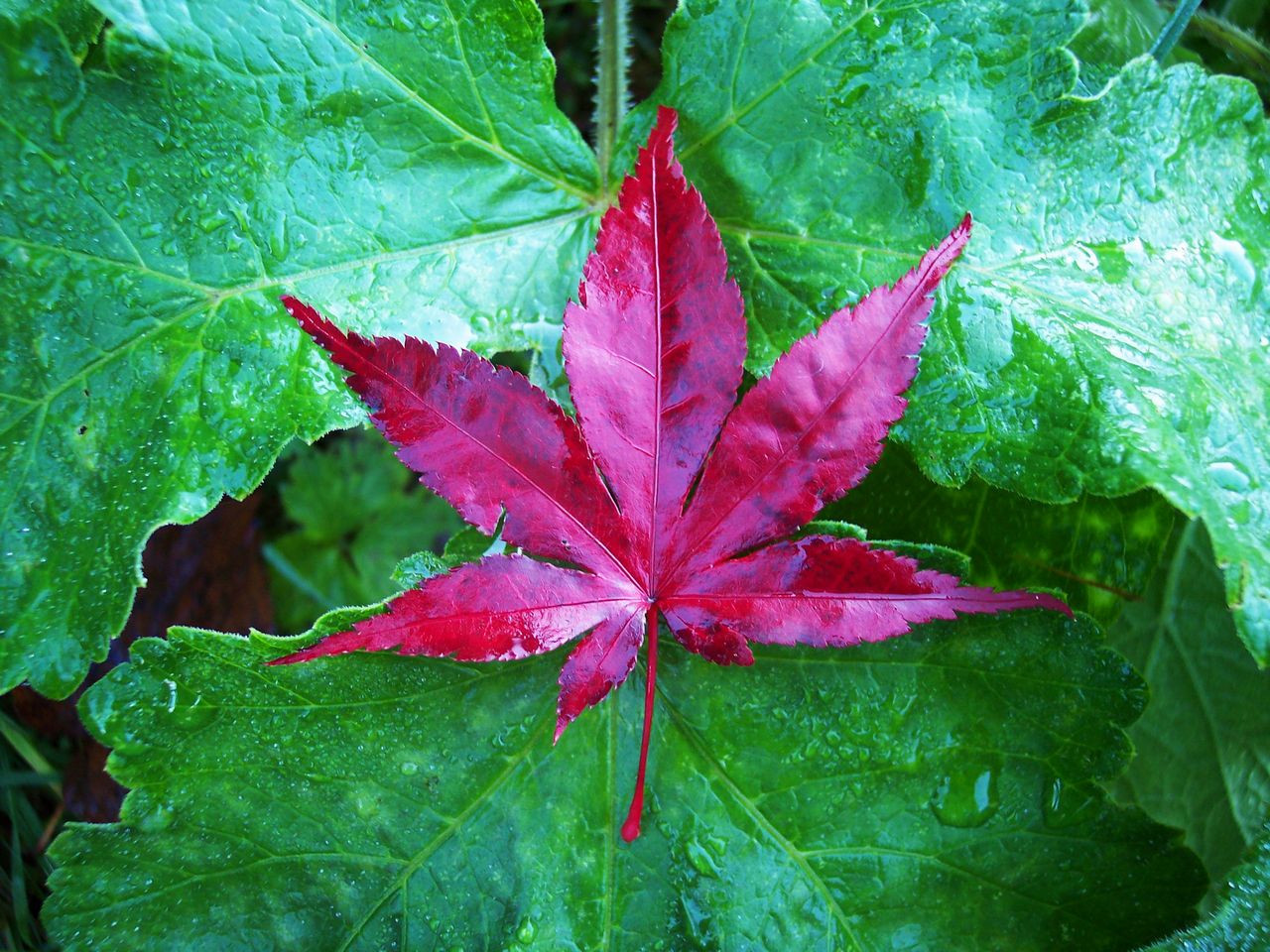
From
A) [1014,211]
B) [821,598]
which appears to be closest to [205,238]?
[821,598]

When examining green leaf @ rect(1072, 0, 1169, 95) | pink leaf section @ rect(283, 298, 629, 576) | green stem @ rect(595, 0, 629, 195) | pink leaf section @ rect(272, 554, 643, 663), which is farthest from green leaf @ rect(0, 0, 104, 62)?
green leaf @ rect(1072, 0, 1169, 95)

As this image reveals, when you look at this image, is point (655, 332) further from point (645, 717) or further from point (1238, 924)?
point (1238, 924)

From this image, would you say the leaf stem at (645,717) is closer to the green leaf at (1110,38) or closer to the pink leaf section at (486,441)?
the pink leaf section at (486,441)

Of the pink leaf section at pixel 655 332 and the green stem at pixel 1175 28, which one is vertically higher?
the green stem at pixel 1175 28

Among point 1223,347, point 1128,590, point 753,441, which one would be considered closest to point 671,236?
point 753,441

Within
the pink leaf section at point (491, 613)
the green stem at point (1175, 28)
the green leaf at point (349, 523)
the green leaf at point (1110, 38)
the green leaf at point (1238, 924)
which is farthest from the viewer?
the green leaf at point (349, 523)

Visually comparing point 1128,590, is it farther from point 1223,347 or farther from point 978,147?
point 978,147

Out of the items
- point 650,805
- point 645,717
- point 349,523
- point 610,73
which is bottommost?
point 349,523

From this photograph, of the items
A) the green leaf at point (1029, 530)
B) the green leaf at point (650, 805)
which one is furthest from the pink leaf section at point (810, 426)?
the green leaf at point (1029, 530)
